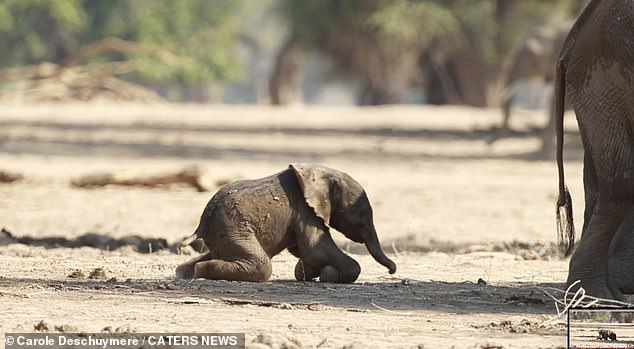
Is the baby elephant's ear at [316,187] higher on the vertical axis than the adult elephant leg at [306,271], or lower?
higher

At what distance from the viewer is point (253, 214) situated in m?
7.37

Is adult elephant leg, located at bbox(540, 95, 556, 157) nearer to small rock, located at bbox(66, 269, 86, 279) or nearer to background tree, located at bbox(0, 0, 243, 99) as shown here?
small rock, located at bbox(66, 269, 86, 279)

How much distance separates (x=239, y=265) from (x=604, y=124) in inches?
79.2

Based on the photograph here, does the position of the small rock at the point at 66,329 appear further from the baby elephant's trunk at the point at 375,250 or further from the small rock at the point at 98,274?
the baby elephant's trunk at the point at 375,250

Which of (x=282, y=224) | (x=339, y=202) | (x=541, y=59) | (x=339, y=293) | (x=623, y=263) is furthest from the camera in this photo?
(x=541, y=59)

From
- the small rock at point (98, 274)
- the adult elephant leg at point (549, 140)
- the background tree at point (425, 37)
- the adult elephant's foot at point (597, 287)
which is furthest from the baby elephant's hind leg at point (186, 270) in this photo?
the background tree at point (425, 37)

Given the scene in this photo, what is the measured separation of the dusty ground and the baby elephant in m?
0.13

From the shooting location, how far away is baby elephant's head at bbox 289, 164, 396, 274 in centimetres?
743

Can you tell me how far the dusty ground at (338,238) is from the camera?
5.98 m

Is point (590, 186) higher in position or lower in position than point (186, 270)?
higher

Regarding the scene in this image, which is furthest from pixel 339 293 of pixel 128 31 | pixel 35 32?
pixel 35 32

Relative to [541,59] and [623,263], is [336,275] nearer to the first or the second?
[623,263]

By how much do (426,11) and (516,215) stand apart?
67.4 feet

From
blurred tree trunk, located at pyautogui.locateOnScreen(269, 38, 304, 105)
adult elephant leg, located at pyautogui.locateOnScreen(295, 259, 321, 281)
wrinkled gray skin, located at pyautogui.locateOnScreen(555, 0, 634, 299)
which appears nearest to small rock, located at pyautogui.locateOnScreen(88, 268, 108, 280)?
adult elephant leg, located at pyautogui.locateOnScreen(295, 259, 321, 281)
